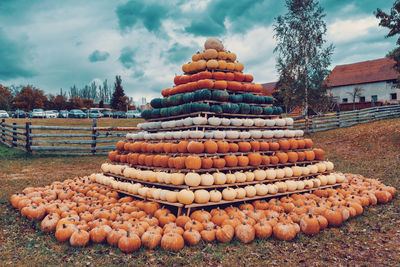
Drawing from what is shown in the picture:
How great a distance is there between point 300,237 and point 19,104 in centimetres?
5019

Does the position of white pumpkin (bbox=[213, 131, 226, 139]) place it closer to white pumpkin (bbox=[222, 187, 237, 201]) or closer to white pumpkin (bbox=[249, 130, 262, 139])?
white pumpkin (bbox=[249, 130, 262, 139])

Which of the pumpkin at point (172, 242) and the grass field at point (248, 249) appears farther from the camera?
the pumpkin at point (172, 242)

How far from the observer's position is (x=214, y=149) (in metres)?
6.14

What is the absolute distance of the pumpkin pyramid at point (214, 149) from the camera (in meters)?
5.90

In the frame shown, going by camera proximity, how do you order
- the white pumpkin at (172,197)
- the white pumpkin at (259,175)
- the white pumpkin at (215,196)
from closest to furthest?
the white pumpkin at (172,197) < the white pumpkin at (215,196) < the white pumpkin at (259,175)

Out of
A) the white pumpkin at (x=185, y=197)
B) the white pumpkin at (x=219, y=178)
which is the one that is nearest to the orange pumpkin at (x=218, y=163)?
the white pumpkin at (x=219, y=178)

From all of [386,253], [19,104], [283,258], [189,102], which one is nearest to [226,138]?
[189,102]

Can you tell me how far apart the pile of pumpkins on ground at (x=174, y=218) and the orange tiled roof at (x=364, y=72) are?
125ft

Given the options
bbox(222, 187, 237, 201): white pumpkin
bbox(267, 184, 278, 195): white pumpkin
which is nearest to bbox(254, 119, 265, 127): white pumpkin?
bbox(267, 184, 278, 195): white pumpkin

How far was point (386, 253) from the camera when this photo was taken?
4352 mm

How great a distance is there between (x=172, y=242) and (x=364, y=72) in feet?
154

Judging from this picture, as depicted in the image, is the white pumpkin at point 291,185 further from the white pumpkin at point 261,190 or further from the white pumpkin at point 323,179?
the white pumpkin at point 323,179

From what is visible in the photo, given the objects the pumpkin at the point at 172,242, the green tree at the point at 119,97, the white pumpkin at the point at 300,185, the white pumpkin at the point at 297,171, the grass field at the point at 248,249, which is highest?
the green tree at the point at 119,97

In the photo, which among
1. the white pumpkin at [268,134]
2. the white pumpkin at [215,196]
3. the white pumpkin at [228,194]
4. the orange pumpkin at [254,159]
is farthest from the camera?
the white pumpkin at [268,134]
